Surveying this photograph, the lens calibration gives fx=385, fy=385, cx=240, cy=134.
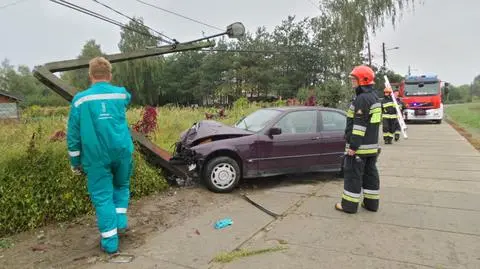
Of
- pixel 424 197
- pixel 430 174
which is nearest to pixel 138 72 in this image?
pixel 430 174

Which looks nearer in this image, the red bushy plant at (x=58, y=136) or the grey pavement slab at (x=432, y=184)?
the red bushy plant at (x=58, y=136)

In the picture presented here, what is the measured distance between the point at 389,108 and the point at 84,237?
1160 cm

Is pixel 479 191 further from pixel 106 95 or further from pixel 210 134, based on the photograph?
pixel 106 95

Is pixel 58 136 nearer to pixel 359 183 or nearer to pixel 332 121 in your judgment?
pixel 359 183

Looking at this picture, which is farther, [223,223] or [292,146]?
[292,146]

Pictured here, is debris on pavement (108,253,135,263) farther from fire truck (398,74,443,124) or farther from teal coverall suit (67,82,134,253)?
fire truck (398,74,443,124)

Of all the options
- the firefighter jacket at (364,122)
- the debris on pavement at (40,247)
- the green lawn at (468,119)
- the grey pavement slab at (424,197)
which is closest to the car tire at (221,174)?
the grey pavement slab at (424,197)

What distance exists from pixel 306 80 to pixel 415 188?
41233 millimetres

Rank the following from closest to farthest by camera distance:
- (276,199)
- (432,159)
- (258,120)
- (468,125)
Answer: (276,199) → (258,120) → (432,159) → (468,125)

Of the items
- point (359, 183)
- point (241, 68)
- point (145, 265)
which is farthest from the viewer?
point (241, 68)

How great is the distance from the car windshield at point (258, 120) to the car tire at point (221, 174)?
0.90 metres

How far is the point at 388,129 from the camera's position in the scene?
13.4 metres

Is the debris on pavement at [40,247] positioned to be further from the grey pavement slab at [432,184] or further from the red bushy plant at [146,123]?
the grey pavement slab at [432,184]

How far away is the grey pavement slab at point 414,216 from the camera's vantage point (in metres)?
4.78
